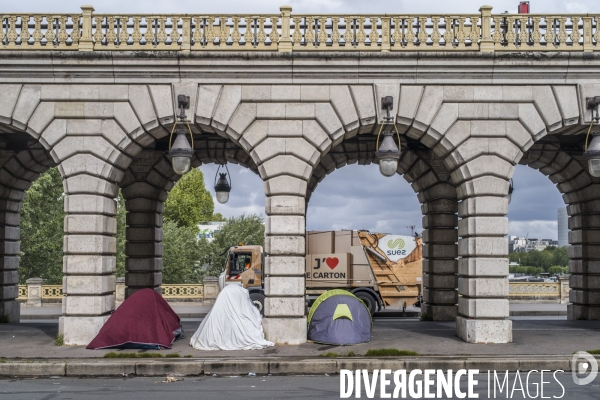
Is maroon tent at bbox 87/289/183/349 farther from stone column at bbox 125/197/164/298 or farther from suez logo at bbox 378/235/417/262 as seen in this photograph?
suez logo at bbox 378/235/417/262

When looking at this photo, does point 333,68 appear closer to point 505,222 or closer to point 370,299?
point 505,222

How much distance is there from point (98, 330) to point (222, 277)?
13579mm

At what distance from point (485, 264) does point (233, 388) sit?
6687 mm

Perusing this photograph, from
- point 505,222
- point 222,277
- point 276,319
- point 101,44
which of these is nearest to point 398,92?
point 505,222

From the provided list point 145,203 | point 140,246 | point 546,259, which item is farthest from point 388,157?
point 546,259

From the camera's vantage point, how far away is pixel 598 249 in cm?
2061

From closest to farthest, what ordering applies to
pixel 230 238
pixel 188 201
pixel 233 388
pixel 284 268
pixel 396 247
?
pixel 233 388 < pixel 284 268 < pixel 396 247 < pixel 230 238 < pixel 188 201

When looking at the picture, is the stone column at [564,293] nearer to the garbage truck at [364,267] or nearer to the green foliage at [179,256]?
the garbage truck at [364,267]

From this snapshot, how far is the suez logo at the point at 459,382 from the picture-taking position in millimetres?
11234

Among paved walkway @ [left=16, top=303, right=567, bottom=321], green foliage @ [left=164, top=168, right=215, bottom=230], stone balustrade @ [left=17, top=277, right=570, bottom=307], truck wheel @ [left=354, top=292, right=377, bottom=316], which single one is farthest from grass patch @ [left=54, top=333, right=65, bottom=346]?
green foliage @ [left=164, top=168, right=215, bottom=230]

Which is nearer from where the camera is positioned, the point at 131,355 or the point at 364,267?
the point at 131,355

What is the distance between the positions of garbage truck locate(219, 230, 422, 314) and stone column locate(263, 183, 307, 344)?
11.1 meters

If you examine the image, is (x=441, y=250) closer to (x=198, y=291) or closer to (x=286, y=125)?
(x=286, y=125)

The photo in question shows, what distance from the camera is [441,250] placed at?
21.4 metres
